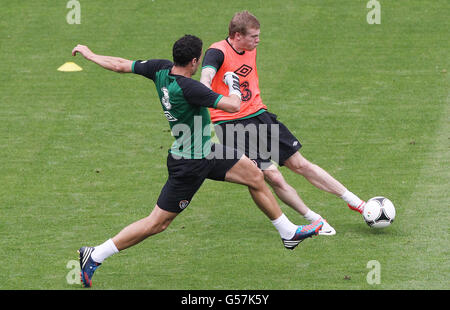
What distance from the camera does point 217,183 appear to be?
1266 cm

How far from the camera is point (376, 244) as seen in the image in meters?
10.2

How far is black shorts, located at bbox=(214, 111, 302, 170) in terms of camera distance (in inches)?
420

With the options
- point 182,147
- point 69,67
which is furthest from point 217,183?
point 69,67

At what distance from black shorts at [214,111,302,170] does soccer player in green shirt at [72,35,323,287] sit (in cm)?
98

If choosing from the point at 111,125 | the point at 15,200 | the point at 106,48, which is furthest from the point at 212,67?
the point at 106,48

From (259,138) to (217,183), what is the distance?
2.11 meters

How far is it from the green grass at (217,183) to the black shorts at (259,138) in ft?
2.89

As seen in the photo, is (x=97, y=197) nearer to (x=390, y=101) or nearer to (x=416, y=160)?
(x=416, y=160)
